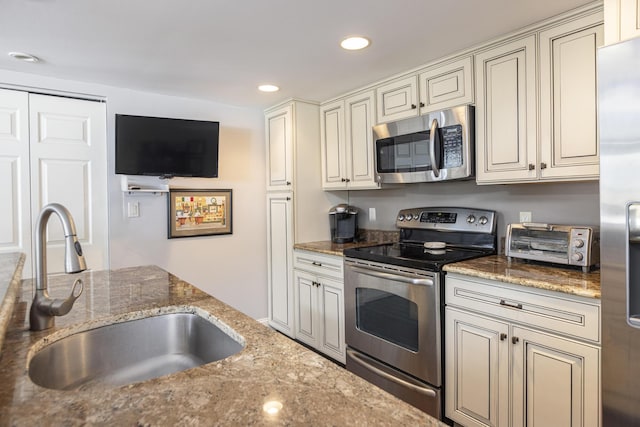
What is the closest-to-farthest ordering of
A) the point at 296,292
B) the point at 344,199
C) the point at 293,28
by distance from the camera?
the point at 293,28 → the point at 296,292 → the point at 344,199

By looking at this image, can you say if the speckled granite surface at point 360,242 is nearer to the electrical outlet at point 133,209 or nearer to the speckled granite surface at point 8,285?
the electrical outlet at point 133,209

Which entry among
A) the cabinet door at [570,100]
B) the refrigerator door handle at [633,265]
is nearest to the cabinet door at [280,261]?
the cabinet door at [570,100]

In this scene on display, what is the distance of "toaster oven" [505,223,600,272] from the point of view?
1.80 meters

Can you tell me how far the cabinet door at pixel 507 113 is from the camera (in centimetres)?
199

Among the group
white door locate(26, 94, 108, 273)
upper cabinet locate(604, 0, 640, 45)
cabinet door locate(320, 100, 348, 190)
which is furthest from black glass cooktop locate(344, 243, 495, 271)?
white door locate(26, 94, 108, 273)

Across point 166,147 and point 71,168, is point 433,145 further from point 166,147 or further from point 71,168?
point 71,168

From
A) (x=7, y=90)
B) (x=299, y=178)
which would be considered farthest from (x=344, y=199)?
(x=7, y=90)

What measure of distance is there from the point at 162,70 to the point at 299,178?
4.40 feet

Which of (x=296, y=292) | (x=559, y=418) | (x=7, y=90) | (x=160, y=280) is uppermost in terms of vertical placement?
(x=7, y=90)

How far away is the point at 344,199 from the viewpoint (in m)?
3.60

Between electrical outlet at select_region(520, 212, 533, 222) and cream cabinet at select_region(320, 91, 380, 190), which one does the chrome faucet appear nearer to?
cream cabinet at select_region(320, 91, 380, 190)

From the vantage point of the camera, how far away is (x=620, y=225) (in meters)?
1.31

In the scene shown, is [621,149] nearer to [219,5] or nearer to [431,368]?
[431,368]

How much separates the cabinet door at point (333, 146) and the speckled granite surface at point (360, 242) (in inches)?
19.3
